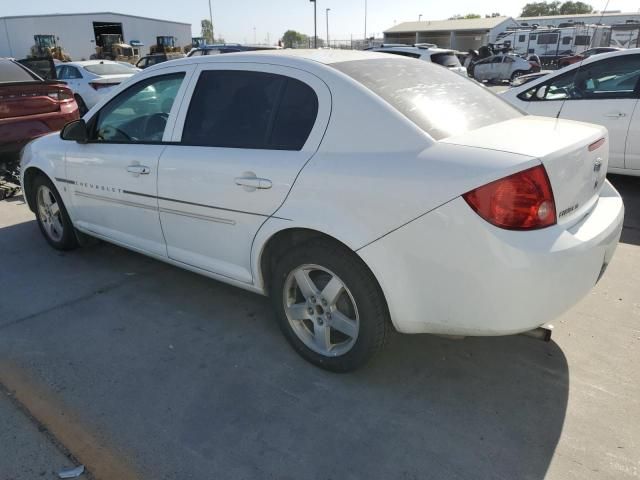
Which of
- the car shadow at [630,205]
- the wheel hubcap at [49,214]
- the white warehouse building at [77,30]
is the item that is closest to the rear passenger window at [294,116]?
the wheel hubcap at [49,214]

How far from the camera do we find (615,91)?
5711 mm

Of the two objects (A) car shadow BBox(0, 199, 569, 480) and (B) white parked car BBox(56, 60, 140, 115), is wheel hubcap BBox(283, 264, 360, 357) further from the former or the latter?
(B) white parked car BBox(56, 60, 140, 115)

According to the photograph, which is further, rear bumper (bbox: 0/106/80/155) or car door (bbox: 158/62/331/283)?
rear bumper (bbox: 0/106/80/155)

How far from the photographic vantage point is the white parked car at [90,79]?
493 inches

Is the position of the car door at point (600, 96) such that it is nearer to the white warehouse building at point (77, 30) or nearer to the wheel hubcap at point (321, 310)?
the wheel hubcap at point (321, 310)

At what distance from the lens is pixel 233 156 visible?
2.91m

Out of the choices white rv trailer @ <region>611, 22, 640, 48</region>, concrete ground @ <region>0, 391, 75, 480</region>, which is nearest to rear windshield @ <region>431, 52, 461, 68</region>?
concrete ground @ <region>0, 391, 75, 480</region>

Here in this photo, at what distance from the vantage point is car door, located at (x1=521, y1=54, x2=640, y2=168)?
18.4 feet

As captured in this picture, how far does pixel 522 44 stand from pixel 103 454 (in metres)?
48.0

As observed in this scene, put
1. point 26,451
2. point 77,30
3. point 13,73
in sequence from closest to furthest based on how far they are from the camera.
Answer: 1. point 26,451
2. point 13,73
3. point 77,30

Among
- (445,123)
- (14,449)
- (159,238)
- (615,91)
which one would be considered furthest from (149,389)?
(615,91)

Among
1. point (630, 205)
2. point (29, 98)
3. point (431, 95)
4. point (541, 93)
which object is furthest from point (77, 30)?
point (431, 95)

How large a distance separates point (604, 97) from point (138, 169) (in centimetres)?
513

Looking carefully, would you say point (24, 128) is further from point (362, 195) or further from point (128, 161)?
point (362, 195)
